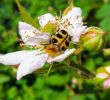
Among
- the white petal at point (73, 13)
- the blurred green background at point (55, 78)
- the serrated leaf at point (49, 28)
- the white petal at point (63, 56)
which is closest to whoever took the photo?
the white petal at point (63, 56)

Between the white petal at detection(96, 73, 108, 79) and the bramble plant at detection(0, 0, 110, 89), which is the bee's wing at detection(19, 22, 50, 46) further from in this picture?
the white petal at detection(96, 73, 108, 79)

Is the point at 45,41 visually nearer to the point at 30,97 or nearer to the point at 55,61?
the point at 55,61

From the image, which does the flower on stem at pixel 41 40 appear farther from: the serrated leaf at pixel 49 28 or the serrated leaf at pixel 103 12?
the serrated leaf at pixel 103 12

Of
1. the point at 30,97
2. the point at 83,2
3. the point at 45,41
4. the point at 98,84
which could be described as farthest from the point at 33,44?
the point at 83,2

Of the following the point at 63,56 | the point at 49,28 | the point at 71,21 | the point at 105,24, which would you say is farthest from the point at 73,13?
the point at 105,24

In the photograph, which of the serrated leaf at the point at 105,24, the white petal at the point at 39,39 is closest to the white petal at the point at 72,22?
the white petal at the point at 39,39

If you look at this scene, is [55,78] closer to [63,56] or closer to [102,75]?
[102,75]
